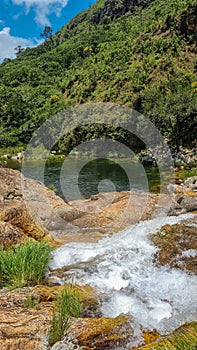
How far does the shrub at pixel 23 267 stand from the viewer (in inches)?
251

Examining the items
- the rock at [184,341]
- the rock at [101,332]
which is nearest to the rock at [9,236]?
the rock at [101,332]

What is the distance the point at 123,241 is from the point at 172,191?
36.9 feet

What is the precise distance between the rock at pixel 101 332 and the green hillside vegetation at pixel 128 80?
36038mm

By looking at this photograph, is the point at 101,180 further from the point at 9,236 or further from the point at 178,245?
the point at 9,236

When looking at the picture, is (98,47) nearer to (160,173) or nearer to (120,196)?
(160,173)

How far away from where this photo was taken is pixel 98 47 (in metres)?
93.2

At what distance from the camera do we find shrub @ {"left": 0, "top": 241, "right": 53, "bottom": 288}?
21.0 feet

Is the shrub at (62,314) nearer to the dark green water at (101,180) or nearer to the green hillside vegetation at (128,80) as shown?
the dark green water at (101,180)

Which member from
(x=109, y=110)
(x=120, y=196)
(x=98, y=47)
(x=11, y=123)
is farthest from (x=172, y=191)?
(x=98, y=47)

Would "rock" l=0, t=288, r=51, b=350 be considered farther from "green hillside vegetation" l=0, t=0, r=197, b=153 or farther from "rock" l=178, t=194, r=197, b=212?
"green hillside vegetation" l=0, t=0, r=197, b=153

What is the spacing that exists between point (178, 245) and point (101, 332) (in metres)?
4.88

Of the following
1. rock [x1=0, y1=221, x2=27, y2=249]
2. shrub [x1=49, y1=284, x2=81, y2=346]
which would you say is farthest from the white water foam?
rock [x1=0, y1=221, x2=27, y2=249]

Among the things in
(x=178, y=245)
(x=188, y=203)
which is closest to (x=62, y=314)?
(x=178, y=245)

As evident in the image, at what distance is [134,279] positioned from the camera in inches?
288
